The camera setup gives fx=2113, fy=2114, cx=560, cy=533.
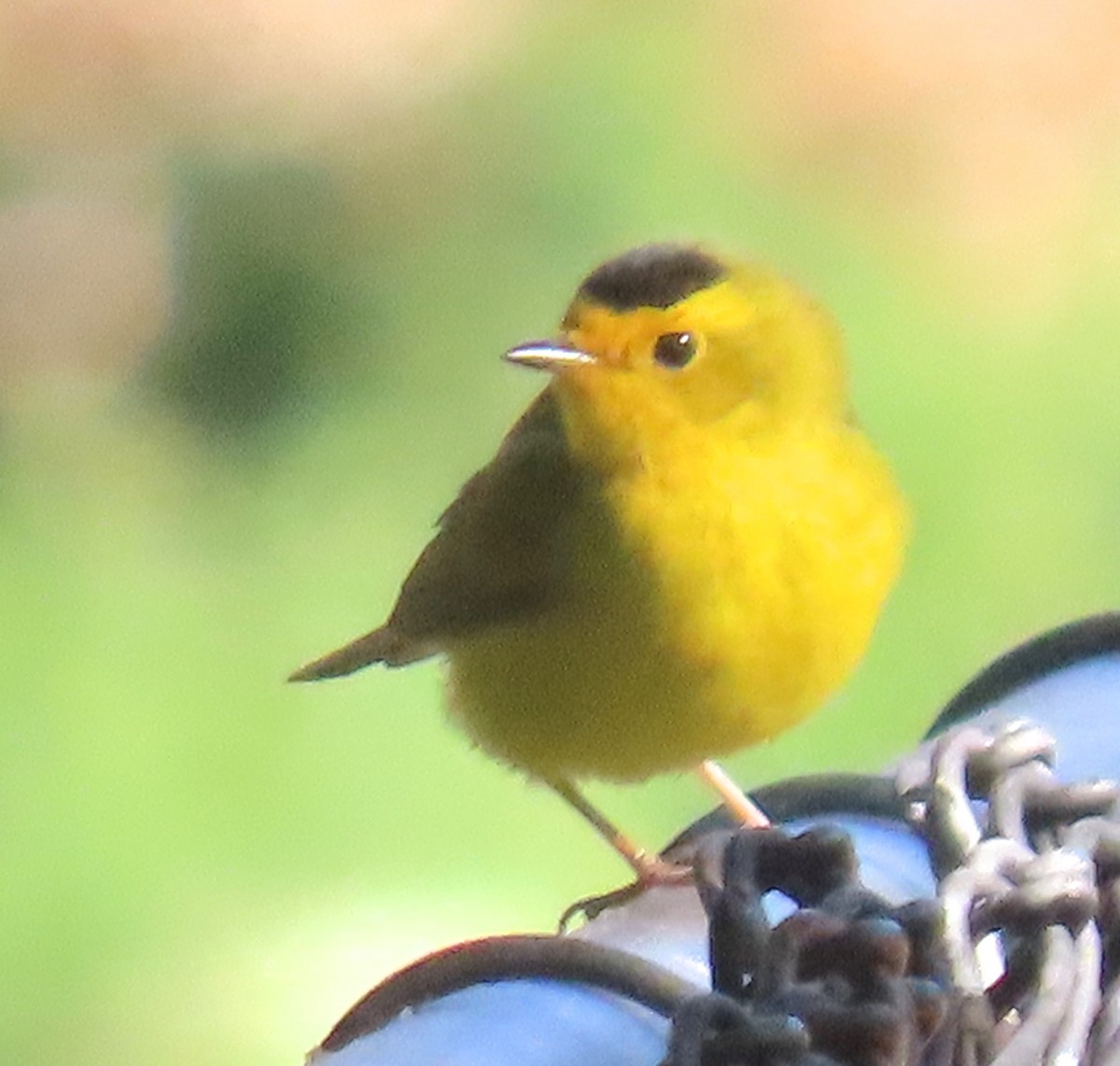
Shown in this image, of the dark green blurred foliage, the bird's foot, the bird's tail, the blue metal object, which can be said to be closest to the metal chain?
the blue metal object

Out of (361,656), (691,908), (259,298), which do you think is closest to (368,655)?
(361,656)

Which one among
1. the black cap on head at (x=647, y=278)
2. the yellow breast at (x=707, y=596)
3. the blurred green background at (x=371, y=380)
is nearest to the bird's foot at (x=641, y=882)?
the yellow breast at (x=707, y=596)

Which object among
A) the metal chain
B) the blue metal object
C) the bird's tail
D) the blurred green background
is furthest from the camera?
the blurred green background

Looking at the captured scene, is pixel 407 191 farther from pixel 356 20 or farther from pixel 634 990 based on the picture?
pixel 634 990

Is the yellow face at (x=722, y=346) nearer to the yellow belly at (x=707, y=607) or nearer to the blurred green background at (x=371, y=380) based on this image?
the yellow belly at (x=707, y=607)

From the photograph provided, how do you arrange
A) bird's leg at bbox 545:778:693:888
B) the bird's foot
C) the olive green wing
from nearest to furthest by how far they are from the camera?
the bird's foot, bird's leg at bbox 545:778:693:888, the olive green wing

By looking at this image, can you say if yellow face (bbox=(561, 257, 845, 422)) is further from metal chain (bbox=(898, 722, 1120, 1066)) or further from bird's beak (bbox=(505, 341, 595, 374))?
metal chain (bbox=(898, 722, 1120, 1066))

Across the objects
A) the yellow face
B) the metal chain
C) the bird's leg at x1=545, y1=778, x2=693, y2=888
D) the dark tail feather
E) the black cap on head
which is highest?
the black cap on head

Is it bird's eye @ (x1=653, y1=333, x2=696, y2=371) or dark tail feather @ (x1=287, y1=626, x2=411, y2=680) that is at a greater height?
bird's eye @ (x1=653, y1=333, x2=696, y2=371)

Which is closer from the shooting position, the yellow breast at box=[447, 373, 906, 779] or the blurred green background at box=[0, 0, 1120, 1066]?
Answer: the yellow breast at box=[447, 373, 906, 779]
